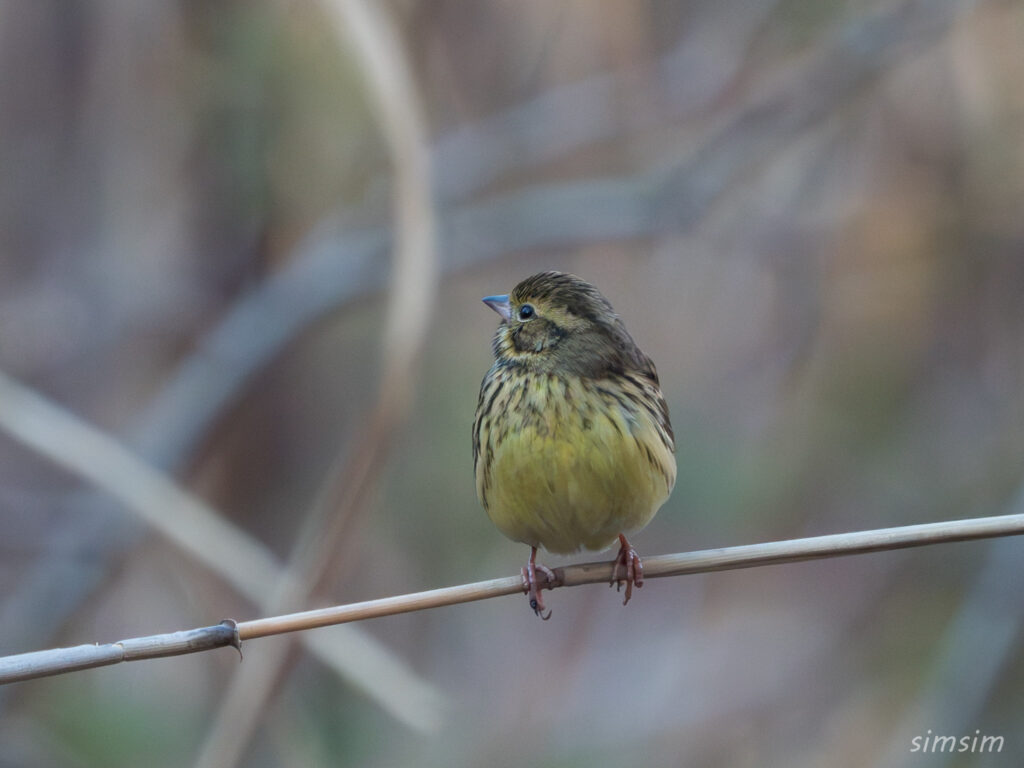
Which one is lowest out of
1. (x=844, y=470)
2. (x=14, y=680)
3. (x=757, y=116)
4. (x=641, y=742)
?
(x=14, y=680)

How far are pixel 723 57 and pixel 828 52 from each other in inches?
18.8

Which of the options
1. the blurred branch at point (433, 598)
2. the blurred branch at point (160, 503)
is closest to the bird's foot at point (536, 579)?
the blurred branch at point (433, 598)

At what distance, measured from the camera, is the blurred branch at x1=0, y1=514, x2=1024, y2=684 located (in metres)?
2.24

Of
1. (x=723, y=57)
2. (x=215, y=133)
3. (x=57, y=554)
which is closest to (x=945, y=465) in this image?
(x=723, y=57)

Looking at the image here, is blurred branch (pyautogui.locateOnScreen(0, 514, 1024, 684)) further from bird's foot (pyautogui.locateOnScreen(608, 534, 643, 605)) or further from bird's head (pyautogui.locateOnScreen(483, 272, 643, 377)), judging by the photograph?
bird's head (pyautogui.locateOnScreen(483, 272, 643, 377))

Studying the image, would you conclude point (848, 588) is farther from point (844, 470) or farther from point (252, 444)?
point (252, 444)

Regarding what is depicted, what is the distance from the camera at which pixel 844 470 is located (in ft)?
17.6

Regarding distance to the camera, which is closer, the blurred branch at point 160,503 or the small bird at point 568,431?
the small bird at point 568,431

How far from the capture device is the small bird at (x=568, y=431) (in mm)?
3039

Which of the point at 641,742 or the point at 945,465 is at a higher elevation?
the point at 945,465

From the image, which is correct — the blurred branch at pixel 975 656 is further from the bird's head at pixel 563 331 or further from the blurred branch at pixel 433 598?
the blurred branch at pixel 433 598

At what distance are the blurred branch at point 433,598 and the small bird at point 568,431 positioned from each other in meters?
0.38

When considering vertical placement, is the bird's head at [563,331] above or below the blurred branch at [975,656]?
below

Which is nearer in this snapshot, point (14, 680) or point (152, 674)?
point (14, 680)
